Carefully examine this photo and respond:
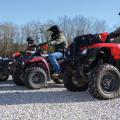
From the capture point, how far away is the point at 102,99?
Answer: 8.97 meters

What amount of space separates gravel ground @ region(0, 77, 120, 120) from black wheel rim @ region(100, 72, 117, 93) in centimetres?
38

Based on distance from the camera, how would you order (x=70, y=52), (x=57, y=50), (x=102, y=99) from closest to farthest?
(x=102, y=99) → (x=70, y=52) → (x=57, y=50)

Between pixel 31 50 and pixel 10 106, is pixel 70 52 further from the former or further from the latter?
pixel 31 50

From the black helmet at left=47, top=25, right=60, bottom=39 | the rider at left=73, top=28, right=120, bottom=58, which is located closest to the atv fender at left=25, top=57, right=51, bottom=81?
the black helmet at left=47, top=25, right=60, bottom=39

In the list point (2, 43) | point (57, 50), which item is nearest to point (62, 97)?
point (57, 50)

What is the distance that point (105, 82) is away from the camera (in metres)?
9.17

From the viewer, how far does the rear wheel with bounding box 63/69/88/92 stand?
428 inches

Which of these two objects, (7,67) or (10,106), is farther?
(7,67)

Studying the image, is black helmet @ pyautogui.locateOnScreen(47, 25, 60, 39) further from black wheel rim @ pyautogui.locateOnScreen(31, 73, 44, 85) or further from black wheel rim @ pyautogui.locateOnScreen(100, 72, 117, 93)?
black wheel rim @ pyautogui.locateOnScreen(100, 72, 117, 93)

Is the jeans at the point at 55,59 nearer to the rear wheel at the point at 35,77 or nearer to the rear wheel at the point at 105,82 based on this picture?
the rear wheel at the point at 35,77

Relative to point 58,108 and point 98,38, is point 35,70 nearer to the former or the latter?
point 98,38

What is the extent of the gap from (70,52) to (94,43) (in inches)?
34.6

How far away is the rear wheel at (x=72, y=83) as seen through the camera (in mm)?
10883

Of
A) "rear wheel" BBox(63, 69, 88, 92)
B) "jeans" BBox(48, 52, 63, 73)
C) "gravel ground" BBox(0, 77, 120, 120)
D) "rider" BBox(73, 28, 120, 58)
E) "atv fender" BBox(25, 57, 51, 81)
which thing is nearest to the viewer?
"gravel ground" BBox(0, 77, 120, 120)
